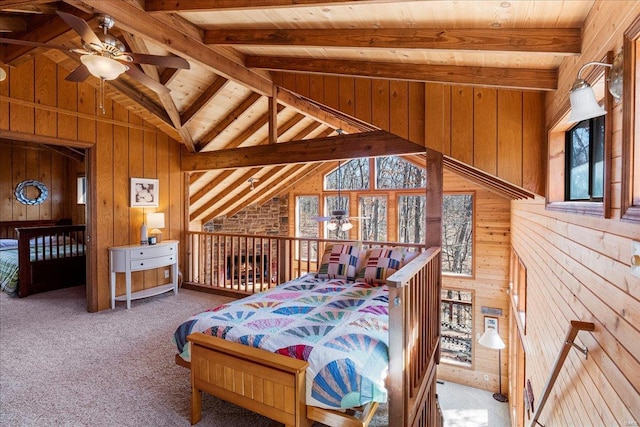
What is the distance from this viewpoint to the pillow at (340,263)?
11.4 ft

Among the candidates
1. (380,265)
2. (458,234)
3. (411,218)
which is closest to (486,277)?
(458,234)

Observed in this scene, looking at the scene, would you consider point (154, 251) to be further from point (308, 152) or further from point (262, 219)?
point (262, 219)

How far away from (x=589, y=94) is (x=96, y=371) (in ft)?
12.1

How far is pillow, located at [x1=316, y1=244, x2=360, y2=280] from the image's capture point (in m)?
3.46

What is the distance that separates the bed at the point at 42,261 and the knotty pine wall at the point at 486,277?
22.0 feet

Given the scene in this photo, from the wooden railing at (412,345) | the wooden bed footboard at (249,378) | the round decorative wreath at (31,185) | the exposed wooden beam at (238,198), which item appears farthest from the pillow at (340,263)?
the round decorative wreath at (31,185)

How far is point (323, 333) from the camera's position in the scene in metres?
2.09

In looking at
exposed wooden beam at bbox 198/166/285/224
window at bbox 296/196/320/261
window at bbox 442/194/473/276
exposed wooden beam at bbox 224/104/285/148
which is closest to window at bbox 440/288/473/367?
window at bbox 442/194/473/276

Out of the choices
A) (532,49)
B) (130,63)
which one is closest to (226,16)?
(130,63)

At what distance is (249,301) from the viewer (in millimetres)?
2730

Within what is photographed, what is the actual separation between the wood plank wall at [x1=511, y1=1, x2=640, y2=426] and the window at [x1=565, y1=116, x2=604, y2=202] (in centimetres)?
15

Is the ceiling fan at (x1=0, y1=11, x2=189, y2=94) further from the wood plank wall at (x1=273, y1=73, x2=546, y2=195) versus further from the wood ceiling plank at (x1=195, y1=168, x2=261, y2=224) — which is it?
the wood ceiling plank at (x1=195, y1=168, x2=261, y2=224)

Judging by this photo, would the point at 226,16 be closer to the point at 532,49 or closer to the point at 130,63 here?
the point at 130,63

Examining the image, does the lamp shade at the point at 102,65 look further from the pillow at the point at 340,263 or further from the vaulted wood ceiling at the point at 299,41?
the pillow at the point at 340,263
